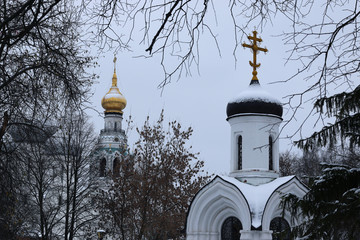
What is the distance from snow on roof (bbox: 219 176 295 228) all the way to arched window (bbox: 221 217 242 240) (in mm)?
1304

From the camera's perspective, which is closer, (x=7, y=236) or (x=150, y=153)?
(x=7, y=236)

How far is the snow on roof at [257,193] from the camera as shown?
47.1 ft

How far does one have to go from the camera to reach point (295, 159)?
3888 centimetres

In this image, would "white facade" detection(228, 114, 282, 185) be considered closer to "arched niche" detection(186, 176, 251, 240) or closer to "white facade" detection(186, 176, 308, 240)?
"white facade" detection(186, 176, 308, 240)

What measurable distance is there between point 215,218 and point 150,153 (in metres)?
5.92

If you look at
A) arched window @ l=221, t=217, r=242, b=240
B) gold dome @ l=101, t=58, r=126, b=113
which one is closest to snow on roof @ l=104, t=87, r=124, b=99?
gold dome @ l=101, t=58, r=126, b=113

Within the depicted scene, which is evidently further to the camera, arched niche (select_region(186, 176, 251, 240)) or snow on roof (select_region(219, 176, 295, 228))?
→ arched niche (select_region(186, 176, 251, 240))

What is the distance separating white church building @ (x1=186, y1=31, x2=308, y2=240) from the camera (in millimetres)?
14602

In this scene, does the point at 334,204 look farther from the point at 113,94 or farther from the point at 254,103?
the point at 113,94

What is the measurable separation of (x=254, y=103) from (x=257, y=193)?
3.08 m

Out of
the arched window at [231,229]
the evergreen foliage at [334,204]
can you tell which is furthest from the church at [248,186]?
the evergreen foliage at [334,204]

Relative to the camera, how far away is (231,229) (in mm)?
15922

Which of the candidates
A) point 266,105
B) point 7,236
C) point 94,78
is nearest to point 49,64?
point 94,78

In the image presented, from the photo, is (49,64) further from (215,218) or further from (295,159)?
(295,159)
